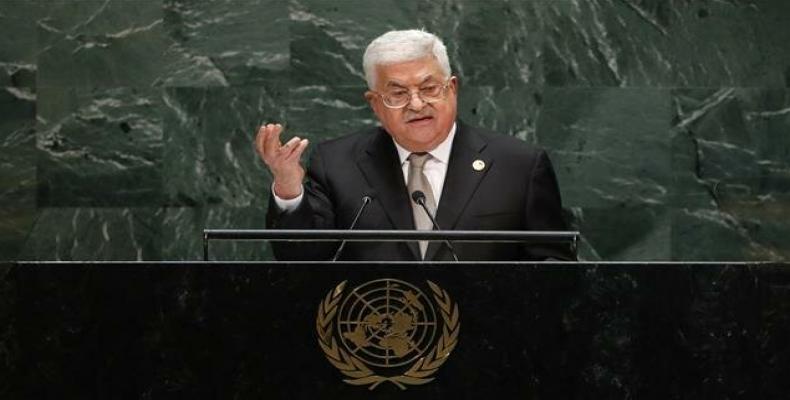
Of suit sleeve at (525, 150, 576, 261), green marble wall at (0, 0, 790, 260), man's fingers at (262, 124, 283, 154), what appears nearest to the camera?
man's fingers at (262, 124, 283, 154)

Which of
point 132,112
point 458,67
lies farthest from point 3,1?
point 458,67

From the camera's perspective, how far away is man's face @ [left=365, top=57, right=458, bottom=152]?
431cm

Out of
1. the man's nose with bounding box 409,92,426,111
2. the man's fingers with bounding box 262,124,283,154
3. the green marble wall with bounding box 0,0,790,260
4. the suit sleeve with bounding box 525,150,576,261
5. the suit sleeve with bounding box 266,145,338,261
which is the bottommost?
the green marble wall with bounding box 0,0,790,260

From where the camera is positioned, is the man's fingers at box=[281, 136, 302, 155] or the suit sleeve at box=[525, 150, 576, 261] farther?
the suit sleeve at box=[525, 150, 576, 261]

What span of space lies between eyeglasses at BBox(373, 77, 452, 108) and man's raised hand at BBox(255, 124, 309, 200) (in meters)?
0.55

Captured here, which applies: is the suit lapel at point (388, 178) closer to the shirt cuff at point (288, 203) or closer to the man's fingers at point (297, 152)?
the shirt cuff at point (288, 203)

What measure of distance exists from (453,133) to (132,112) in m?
1.69
